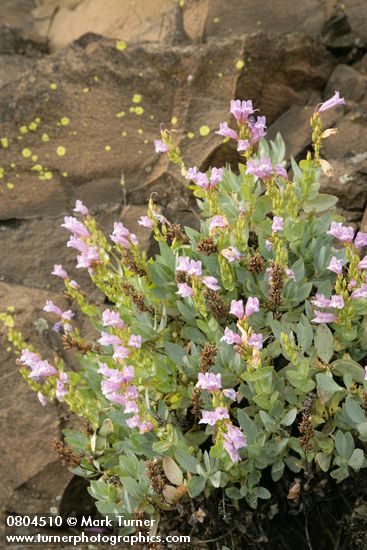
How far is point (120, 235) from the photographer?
114 inches

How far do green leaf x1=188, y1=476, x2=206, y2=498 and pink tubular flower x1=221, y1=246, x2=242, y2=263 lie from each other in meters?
0.69

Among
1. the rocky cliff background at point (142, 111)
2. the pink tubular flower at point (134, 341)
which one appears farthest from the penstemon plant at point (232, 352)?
the rocky cliff background at point (142, 111)

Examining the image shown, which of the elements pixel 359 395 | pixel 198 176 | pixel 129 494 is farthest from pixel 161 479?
pixel 198 176

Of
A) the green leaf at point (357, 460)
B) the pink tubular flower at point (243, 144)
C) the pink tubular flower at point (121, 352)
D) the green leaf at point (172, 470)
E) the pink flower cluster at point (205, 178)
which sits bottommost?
the green leaf at point (172, 470)

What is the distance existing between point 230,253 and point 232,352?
317mm

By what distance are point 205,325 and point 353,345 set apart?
1.59 ft

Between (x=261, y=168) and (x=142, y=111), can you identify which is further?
(x=142, y=111)

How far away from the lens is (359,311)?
2.66 m

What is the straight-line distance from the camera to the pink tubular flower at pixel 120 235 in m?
2.87

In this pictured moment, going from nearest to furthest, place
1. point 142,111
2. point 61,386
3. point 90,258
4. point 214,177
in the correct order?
point 214,177 < point 90,258 < point 61,386 < point 142,111

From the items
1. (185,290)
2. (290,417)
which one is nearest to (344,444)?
(290,417)

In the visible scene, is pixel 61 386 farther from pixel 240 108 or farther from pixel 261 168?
pixel 240 108

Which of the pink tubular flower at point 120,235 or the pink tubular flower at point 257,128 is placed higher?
the pink tubular flower at point 257,128

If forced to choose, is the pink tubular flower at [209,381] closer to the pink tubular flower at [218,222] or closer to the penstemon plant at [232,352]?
the penstemon plant at [232,352]
